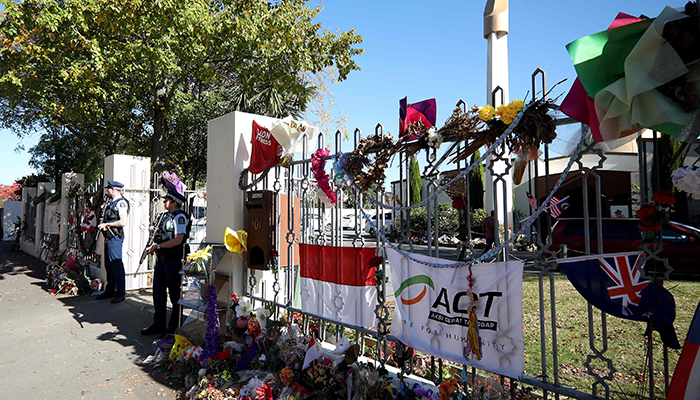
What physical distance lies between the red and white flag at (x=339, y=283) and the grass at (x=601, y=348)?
152cm

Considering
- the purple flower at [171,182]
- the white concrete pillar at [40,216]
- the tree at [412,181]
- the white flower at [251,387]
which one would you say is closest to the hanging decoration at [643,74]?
the tree at [412,181]

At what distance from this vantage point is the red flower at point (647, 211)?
2170mm

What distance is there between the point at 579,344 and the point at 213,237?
5.06 m

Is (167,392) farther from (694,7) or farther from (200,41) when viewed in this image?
(200,41)

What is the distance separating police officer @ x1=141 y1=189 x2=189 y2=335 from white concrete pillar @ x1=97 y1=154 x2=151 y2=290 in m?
3.33

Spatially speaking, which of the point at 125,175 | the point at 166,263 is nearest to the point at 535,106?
the point at 166,263

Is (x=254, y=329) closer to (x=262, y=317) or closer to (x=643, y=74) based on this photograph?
(x=262, y=317)

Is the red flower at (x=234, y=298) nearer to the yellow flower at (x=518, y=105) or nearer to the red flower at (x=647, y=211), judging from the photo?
the yellow flower at (x=518, y=105)

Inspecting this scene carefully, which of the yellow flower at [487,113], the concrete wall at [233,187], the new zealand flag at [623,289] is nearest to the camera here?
the new zealand flag at [623,289]

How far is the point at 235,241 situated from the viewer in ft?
15.7

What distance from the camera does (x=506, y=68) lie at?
16062 mm

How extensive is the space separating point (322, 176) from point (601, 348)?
4.41 metres

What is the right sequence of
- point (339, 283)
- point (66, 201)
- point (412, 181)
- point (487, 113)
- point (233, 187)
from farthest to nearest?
point (66, 201) → point (412, 181) → point (233, 187) → point (339, 283) → point (487, 113)

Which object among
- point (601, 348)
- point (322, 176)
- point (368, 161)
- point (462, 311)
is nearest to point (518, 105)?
point (368, 161)
